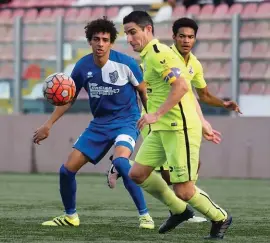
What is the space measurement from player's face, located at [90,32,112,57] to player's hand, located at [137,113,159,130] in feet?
6.31

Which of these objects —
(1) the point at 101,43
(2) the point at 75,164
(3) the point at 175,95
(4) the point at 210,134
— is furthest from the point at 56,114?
(3) the point at 175,95

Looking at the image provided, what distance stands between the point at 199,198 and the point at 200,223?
1753mm

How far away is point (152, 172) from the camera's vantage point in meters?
9.43

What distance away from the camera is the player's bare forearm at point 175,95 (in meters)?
8.54

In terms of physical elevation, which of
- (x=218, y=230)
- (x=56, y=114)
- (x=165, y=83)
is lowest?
(x=218, y=230)

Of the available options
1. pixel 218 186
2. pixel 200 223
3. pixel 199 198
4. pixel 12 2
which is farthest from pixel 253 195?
pixel 12 2

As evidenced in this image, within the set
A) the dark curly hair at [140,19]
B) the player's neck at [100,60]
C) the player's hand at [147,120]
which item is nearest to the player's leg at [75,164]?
the player's neck at [100,60]

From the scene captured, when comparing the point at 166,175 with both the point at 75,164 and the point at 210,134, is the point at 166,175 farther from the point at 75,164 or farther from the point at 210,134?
the point at 210,134

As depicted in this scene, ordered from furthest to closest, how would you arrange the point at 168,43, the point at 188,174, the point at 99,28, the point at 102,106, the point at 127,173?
1. the point at 168,43
2. the point at 102,106
3. the point at 99,28
4. the point at 127,173
5. the point at 188,174

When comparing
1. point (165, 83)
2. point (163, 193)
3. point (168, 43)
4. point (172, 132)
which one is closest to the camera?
point (172, 132)

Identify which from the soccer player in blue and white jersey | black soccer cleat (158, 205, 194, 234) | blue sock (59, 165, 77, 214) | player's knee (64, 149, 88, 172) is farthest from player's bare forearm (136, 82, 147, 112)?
black soccer cleat (158, 205, 194, 234)

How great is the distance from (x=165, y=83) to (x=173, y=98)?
0.48 meters

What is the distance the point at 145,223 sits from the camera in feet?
32.4

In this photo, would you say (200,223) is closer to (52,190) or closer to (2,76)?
(52,190)
